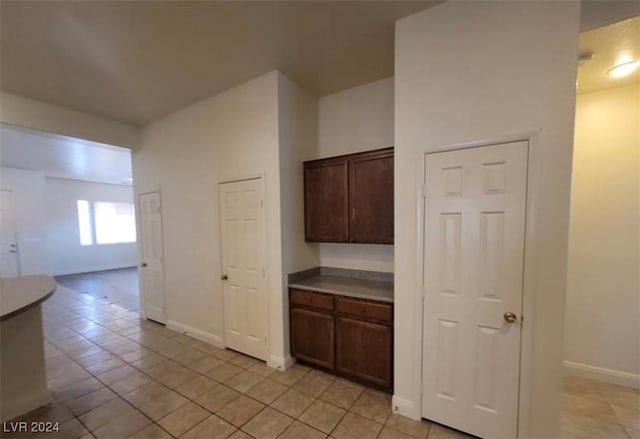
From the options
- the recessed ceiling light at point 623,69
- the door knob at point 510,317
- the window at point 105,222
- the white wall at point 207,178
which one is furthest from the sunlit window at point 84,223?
the recessed ceiling light at point 623,69

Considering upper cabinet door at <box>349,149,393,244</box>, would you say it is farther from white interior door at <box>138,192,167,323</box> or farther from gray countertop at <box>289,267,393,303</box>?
white interior door at <box>138,192,167,323</box>

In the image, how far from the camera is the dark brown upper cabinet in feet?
8.43

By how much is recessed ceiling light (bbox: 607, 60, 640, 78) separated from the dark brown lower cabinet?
2830 millimetres

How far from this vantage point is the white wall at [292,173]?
2.86 m

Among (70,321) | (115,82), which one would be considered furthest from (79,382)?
(115,82)

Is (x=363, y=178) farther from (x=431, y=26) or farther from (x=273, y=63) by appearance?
(x=273, y=63)

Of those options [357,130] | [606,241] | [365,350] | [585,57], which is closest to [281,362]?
[365,350]

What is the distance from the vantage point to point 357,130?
3145mm

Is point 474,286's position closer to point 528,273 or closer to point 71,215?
point 528,273

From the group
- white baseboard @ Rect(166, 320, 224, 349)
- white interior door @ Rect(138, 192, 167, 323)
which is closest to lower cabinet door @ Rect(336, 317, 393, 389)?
white baseboard @ Rect(166, 320, 224, 349)

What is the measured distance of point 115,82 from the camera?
2.95 meters

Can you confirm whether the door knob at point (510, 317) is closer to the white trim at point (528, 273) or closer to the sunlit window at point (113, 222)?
the white trim at point (528, 273)

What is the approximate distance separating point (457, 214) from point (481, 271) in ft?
1.42

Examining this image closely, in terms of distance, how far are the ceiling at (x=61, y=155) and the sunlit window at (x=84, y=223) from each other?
1.08 meters
